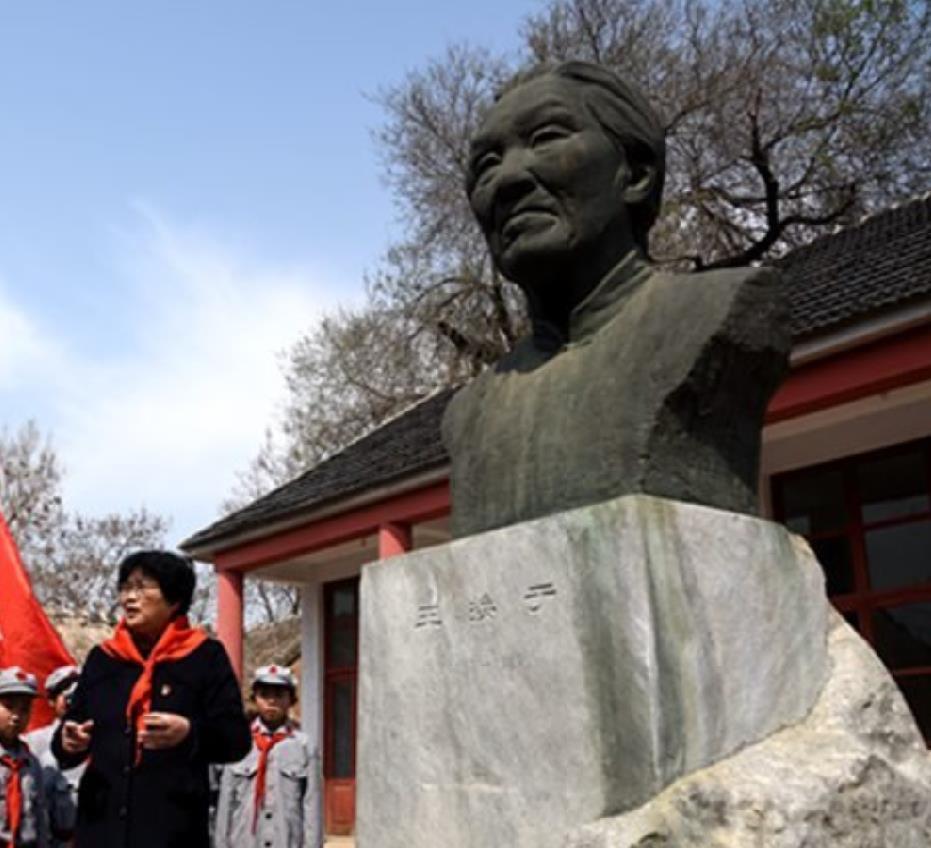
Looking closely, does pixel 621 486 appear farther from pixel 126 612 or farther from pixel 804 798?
pixel 126 612

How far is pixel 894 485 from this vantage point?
10039mm

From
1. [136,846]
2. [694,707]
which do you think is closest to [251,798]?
[136,846]

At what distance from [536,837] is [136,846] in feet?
4.87

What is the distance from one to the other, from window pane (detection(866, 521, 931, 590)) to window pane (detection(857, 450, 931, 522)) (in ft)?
0.42

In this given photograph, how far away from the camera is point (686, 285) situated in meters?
3.30

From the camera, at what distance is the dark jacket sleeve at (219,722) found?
4.00 m

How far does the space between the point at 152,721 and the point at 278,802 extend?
207 centimetres

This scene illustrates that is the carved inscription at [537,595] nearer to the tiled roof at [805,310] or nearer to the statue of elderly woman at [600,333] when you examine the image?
the statue of elderly woman at [600,333]

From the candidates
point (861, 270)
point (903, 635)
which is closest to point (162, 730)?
point (903, 635)

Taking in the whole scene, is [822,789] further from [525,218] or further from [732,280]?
[525,218]

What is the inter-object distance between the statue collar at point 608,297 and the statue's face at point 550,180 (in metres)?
0.06

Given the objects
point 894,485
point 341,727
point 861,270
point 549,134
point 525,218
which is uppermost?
point 861,270

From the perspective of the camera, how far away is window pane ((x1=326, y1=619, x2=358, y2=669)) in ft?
49.6

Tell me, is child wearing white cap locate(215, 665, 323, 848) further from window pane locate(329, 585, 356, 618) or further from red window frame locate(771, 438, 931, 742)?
window pane locate(329, 585, 356, 618)
